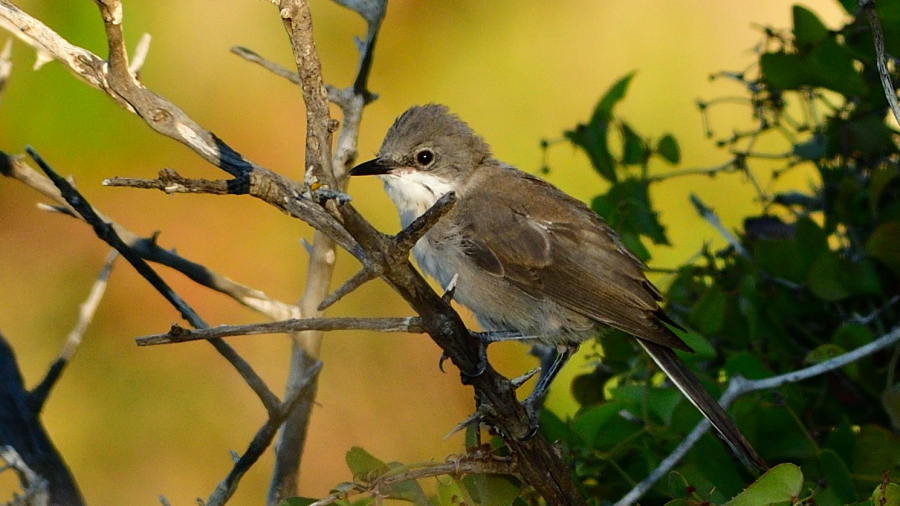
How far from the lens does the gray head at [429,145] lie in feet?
10.0

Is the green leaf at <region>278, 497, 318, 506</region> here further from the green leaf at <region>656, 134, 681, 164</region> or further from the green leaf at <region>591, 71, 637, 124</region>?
the green leaf at <region>656, 134, 681, 164</region>

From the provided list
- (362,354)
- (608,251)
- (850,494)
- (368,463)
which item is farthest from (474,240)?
(362,354)

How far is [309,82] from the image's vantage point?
154 cm

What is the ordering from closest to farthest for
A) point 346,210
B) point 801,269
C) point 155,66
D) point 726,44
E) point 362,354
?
1. point 346,210
2. point 801,269
3. point 362,354
4. point 155,66
5. point 726,44

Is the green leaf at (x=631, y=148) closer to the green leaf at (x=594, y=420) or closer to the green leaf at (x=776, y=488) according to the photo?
the green leaf at (x=594, y=420)

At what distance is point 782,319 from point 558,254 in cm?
70

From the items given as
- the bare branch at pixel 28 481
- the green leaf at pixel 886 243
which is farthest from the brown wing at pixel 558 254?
the bare branch at pixel 28 481

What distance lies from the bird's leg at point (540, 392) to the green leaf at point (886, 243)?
0.89 m

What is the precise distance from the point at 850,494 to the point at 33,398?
179 centimetres

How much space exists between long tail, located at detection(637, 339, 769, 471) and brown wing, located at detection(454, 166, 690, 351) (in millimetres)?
68

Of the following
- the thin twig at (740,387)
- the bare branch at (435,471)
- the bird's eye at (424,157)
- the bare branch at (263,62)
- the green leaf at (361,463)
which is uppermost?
the bare branch at (263,62)

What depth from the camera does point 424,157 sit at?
10.1ft

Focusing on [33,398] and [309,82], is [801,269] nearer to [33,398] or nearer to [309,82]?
[309,82]

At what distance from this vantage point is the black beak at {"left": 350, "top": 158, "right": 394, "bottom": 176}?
2810mm
